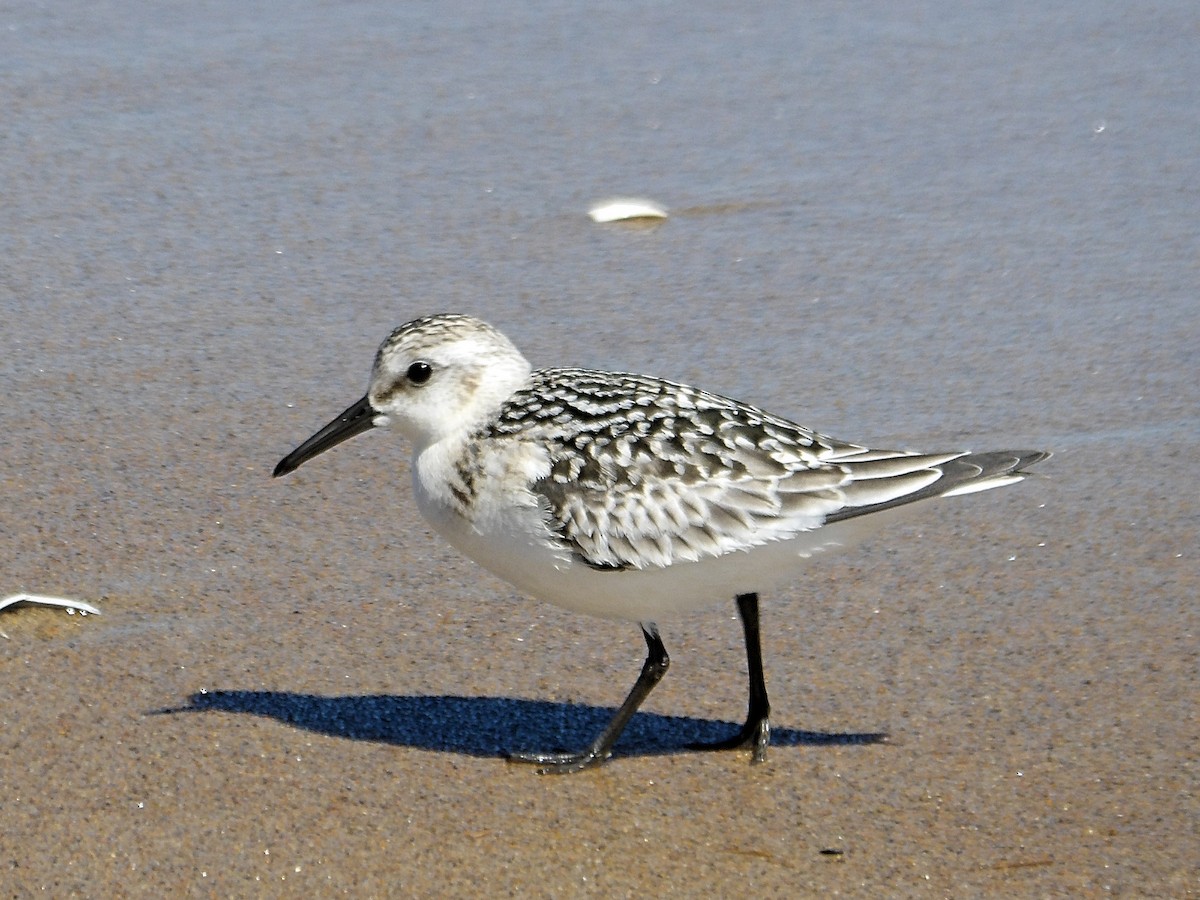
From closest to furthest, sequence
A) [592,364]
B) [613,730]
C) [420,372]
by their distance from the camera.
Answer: [613,730], [420,372], [592,364]

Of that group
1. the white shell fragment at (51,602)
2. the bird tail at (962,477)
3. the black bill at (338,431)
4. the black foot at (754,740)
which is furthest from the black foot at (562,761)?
the white shell fragment at (51,602)

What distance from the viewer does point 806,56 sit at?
32.1 ft

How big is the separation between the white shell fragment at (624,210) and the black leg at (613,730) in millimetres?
3533

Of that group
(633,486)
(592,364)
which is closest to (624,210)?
(592,364)

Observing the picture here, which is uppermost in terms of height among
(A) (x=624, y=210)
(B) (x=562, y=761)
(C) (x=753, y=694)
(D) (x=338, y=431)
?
(D) (x=338, y=431)

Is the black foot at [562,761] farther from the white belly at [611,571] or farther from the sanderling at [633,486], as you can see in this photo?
the white belly at [611,571]

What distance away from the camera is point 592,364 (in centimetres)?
702

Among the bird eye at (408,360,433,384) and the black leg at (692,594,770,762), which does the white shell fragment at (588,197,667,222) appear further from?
the black leg at (692,594,770,762)

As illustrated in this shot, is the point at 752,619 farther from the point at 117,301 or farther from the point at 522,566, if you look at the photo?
the point at 117,301

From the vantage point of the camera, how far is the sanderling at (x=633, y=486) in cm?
478

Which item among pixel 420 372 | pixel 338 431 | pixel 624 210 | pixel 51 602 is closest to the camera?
pixel 420 372

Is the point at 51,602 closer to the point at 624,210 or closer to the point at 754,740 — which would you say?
the point at 754,740

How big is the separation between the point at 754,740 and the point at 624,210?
3.76 m

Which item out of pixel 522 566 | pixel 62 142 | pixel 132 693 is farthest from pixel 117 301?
pixel 522 566
